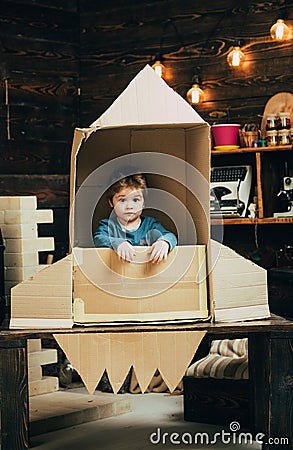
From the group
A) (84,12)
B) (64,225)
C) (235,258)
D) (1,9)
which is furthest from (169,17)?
(235,258)

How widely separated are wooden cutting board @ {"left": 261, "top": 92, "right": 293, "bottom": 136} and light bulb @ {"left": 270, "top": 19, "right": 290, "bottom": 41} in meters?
0.38

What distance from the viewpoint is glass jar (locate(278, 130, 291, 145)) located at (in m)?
5.70

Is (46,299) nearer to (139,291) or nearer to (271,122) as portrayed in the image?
(139,291)

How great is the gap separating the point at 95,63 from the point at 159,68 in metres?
0.57

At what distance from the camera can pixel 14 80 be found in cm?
618

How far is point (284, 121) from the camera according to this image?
5742 mm

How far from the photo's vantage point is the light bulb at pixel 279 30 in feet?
19.1

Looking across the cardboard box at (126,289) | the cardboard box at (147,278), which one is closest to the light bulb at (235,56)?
the cardboard box at (147,278)

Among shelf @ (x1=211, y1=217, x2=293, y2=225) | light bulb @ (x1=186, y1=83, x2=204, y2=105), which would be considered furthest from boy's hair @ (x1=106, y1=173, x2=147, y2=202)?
light bulb @ (x1=186, y1=83, x2=204, y2=105)

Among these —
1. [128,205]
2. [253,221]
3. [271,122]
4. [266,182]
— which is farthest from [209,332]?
[271,122]

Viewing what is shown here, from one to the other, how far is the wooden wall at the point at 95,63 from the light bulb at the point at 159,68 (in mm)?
61

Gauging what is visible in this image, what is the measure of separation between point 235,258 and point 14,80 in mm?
3165

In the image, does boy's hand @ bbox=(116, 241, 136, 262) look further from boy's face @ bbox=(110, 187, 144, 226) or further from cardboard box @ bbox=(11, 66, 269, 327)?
boy's face @ bbox=(110, 187, 144, 226)

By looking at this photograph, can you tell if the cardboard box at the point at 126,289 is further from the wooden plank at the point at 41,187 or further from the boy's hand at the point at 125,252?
the wooden plank at the point at 41,187
